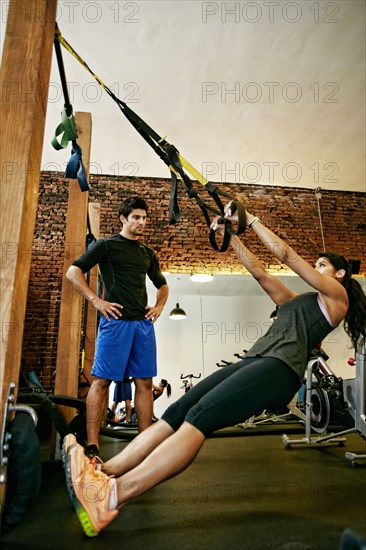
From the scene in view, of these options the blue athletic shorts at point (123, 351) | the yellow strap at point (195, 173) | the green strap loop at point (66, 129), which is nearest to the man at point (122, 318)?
the blue athletic shorts at point (123, 351)

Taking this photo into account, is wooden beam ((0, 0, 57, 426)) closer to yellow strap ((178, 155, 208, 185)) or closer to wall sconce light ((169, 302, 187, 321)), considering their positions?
yellow strap ((178, 155, 208, 185))

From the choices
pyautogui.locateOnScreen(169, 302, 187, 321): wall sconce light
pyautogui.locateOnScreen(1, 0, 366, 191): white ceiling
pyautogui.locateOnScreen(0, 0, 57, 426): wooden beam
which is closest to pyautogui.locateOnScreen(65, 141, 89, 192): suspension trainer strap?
pyautogui.locateOnScreen(0, 0, 57, 426): wooden beam

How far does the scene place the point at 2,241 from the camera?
4.26 feet

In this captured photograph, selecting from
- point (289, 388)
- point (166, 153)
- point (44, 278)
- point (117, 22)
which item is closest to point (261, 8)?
point (117, 22)

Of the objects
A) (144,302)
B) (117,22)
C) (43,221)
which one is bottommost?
(144,302)

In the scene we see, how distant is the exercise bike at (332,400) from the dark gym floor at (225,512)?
0.45 meters

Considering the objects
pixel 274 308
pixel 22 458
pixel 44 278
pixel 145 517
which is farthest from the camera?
pixel 274 308

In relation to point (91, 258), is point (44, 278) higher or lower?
higher

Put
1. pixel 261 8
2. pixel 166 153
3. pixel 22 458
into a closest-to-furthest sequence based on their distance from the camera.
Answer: pixel 22 458
pixel 166 153
pixel 261 8

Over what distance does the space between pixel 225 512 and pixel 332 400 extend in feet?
7.82

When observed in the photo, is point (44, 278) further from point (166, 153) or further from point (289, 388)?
point (289, 388)

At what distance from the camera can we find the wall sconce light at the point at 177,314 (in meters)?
6.24

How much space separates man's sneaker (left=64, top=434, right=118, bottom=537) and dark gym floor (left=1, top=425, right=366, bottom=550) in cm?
6

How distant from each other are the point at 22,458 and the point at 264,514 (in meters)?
0.90
